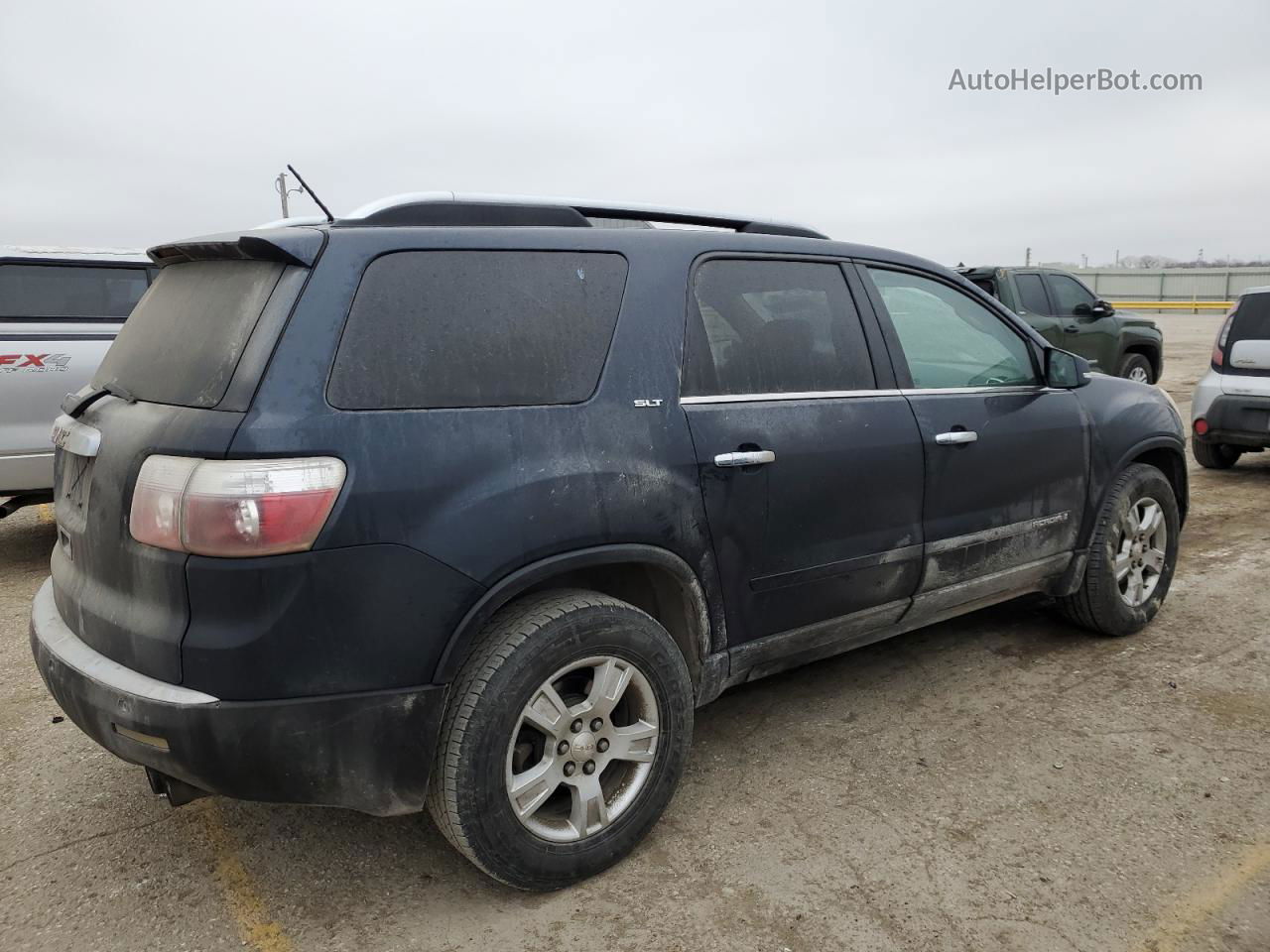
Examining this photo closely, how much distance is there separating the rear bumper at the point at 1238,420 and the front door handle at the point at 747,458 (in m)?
6.35

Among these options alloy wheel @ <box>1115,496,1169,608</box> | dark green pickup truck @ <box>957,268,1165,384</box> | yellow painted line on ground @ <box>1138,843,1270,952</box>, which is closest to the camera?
yellow painted line on ground @ <box>1138,843,1270,952</box>

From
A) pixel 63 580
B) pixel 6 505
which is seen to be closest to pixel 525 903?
pixel 63 580

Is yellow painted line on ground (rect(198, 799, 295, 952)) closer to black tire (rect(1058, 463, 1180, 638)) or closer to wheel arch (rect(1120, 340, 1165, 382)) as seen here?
black tire (rect(1058, 463, 1180, 638))

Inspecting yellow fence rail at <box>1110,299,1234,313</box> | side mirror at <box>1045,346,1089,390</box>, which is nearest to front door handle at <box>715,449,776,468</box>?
side mirror at <box>1045,346,1089,390</box>

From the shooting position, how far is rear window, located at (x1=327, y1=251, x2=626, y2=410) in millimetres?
2416

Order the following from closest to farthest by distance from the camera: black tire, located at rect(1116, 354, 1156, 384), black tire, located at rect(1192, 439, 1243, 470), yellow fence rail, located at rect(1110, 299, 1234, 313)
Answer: black tire, located at rect(1192, 439, 1243, 470), black tire, located at rect(1116, 354, 1156, 384), yellow fence rail, located at rect(1110, 299, 1234, 313)

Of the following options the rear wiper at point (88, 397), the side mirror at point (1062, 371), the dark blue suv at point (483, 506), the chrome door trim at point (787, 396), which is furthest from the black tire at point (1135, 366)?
the rear wiper at point (88, 397)

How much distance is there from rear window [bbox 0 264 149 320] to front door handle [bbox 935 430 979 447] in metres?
4.99

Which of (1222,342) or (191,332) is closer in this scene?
(191,332)

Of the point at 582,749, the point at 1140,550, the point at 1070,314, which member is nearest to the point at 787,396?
the point at 582,749

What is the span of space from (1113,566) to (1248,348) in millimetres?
4572

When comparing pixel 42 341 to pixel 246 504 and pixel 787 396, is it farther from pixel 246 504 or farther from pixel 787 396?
pixel 787 396

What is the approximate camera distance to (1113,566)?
430cm

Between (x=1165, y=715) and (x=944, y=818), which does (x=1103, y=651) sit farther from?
(x=944, y=818)
